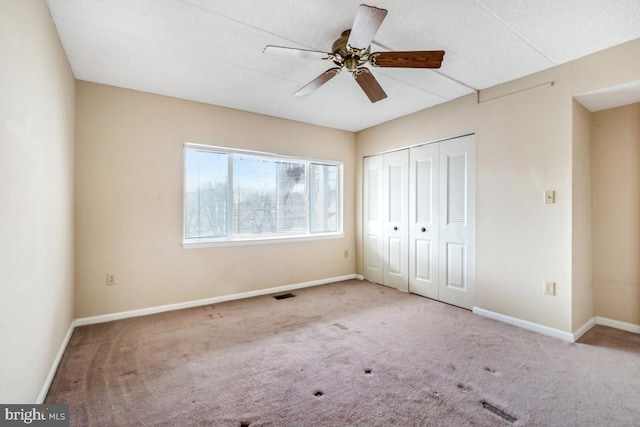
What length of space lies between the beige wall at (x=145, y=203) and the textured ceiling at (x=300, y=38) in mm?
346

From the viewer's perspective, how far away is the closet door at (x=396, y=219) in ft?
13.9

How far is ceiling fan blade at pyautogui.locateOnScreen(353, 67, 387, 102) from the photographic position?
231 cm

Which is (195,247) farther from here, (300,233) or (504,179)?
(504,179)

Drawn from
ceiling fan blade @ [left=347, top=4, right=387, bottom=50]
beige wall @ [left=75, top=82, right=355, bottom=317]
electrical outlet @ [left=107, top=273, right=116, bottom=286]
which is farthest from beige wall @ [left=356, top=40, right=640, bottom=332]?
electrical outlet @ [left=107, top=273, right=116, bottom=286]

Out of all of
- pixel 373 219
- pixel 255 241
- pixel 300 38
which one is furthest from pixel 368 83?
pixel 373 219

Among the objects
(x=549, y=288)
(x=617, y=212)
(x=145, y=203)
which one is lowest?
(x=549, y=288)

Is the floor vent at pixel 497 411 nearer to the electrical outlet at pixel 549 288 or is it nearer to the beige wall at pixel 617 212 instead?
the electrical outlet at pixel 549 288

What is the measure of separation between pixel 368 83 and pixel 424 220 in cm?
220

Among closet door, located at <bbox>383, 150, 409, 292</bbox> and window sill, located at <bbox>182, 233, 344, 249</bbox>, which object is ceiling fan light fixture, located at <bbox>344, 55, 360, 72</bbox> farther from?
window sill, located at <bbox>182, 233, 344, 249</bbox>

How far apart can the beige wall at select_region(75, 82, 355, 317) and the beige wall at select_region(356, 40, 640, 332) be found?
2.74 meters

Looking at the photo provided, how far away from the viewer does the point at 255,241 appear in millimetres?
4055

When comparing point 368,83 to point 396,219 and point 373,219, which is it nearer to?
point 396,219

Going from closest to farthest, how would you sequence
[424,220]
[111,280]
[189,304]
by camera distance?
[111,280], [189,304], [424,220]

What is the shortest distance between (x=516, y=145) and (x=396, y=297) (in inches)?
91.3
